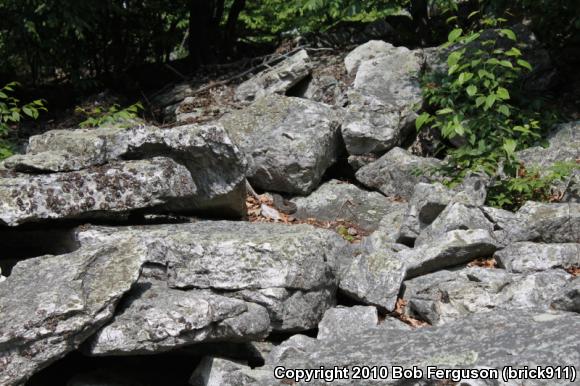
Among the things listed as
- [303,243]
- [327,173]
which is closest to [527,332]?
[303,243]

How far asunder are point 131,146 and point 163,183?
44 centimetres

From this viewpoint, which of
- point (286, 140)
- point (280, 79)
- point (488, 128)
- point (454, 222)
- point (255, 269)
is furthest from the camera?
point (280, 79)

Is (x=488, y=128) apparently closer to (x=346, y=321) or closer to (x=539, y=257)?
(x=539, y=257)

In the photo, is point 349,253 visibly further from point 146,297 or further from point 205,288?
point 146,297

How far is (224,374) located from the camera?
16.5 ft

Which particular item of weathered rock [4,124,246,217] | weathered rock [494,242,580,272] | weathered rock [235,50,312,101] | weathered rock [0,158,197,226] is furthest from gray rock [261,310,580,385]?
weathered rock [235,50,312,101]

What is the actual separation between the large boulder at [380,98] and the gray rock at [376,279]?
288cm

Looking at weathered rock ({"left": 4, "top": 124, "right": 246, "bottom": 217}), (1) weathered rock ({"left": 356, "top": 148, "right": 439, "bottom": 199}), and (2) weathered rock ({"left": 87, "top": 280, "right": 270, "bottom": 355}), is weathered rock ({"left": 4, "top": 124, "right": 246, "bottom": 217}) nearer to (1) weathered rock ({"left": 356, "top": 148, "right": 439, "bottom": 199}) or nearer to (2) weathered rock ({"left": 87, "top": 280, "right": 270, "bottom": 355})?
(2) weathered rock ({"left": 87, "top": 280, "right": 270, "bottom": 355})

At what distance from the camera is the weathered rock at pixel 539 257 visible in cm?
594

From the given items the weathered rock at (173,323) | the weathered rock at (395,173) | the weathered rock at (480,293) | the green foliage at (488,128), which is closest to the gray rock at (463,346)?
the weathered rock at (173,323)

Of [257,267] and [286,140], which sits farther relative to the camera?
[286,140]

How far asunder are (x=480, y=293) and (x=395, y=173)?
2957mm

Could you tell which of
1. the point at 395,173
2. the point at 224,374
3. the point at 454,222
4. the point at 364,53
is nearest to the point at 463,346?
the point at 224,374

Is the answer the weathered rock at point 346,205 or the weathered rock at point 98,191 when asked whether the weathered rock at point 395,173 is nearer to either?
the weathered rock at point 346,205
